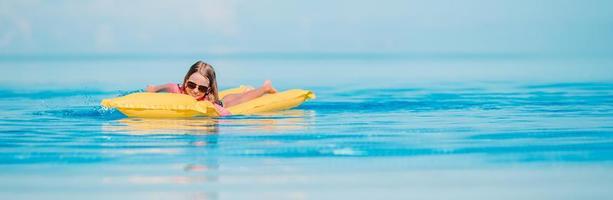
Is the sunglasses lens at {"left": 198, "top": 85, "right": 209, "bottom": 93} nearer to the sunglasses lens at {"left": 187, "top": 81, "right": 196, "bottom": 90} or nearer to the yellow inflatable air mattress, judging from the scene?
the sunglasses lens at {"left": 187, "top": 81, "right": 196, "bottom": 90}

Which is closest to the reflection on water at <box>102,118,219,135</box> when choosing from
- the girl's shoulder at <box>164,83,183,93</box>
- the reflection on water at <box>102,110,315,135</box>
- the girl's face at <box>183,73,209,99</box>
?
the reflection on water at <box>102,110,315,135</box>

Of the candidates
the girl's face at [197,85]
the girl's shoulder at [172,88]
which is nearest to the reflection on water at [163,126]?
the girl's face at [197,85]

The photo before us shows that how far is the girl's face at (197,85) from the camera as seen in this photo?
32.2 ft

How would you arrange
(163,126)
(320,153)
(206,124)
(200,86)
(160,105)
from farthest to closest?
(200,86) < (160,105) < (206,124) < (163,126) < (320,153)

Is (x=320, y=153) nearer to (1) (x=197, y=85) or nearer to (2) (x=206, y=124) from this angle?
(2) (x=206, y=124)

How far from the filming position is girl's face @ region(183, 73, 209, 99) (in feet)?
32.2

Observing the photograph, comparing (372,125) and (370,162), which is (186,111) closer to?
(372,125)

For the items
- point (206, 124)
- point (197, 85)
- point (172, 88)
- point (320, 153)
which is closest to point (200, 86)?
point (197, 85)

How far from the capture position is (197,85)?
984 centimetres

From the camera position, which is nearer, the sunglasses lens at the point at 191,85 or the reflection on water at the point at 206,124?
the reflection on water at the point at 206,124

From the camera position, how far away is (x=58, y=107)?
1209 centimetres

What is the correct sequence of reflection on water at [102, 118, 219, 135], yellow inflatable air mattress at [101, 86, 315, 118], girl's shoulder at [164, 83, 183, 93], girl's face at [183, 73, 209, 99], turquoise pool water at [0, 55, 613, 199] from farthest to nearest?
1. girl's shoulder at [164, 83, 183, 93]
2. girl's face at [183, 73, 209, 99]
3. yellow inflatable air mattress at [101, 86, 315, 118]
4. reflection on water at [102, 118, 219, 135]
5. turquoise pool water at [0, 55, 613, 199]

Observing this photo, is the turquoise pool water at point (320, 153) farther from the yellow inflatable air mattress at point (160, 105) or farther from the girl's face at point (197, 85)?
the girl's face at point (197, 85)

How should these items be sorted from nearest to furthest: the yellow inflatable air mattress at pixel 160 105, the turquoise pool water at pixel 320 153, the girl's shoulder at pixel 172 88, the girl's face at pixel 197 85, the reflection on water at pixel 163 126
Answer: the turquoise pool water at pixel 320 153, the reflection on water at pixel 163 126, the yellow inflatable air mattress at pixel 160 105, the girl's face at pixel 197 85, the girl's shoulder at pixel 172 88
